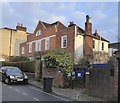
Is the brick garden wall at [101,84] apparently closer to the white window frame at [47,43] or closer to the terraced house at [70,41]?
the terraced house at [70,41]

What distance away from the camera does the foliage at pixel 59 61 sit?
65.8ft

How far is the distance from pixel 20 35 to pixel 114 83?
45.7 m

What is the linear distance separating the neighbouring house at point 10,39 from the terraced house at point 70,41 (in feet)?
35.7

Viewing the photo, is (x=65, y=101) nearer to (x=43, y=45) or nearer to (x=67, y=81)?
(x=67, y=81)

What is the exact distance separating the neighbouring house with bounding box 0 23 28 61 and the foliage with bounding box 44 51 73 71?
3597 cm

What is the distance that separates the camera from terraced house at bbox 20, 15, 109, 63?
113 feet

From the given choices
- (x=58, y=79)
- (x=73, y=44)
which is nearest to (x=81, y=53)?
(x=73, y=44)

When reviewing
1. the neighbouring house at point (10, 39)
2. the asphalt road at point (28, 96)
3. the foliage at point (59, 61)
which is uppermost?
the neighbouring house at point (10, 39)

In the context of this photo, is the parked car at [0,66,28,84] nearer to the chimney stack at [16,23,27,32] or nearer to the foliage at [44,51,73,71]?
the foliage at [44,51,73,71]

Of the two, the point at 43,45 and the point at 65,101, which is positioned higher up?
the point at 43,45

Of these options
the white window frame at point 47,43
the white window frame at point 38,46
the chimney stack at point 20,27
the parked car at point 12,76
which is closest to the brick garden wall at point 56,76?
the parked car at point 12,76

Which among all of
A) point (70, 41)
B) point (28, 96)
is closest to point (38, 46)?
point (70, 41)

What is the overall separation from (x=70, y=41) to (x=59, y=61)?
14931mm

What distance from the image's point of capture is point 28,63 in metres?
31.3
